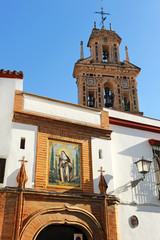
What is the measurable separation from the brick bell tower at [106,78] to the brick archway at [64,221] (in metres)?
19.6

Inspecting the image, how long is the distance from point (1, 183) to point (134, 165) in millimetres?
6008

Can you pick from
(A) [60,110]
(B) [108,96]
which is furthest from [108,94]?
(A) [60,110]

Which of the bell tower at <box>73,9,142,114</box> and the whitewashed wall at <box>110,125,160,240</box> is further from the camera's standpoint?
the bell tower at <box>73,9,142,114</box>

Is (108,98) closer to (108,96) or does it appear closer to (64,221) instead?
(108,96)

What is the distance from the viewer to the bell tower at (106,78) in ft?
103

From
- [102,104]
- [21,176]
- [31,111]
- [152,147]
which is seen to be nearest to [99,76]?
[102,104]

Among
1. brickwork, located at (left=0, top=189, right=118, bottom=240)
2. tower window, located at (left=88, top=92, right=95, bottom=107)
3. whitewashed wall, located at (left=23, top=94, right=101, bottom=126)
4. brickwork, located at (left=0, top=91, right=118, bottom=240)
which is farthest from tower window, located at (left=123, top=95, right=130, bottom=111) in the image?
brickwork, located at (left=0, top=189, right=118, bottom=240)

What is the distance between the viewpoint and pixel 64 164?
12.1 metres

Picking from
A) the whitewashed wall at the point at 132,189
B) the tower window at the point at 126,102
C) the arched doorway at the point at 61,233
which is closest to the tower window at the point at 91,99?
the tower window at the point at 126,102

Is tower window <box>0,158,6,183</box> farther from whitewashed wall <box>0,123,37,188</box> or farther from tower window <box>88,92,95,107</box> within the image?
tower window <box>88,92,95,107</box>

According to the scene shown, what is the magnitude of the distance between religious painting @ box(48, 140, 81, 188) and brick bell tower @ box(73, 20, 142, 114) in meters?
18.2

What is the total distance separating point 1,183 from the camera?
10.6 meters

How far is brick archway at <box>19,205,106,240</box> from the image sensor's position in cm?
1030

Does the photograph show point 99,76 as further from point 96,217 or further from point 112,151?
point 96,217
